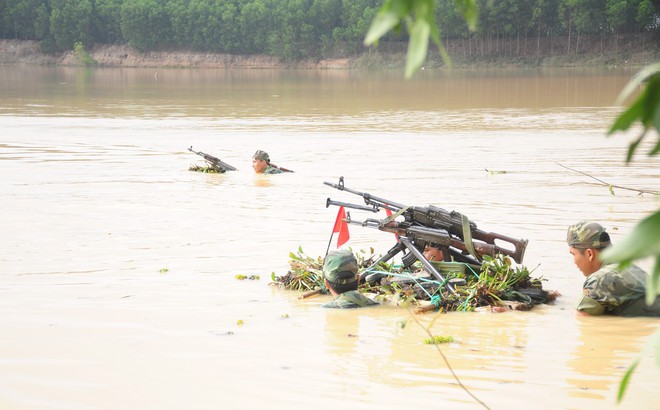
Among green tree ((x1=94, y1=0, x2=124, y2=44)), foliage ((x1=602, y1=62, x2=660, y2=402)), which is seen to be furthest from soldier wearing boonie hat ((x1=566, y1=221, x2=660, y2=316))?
green tree ((x1=94, y1=0, x2=124, y2=44))

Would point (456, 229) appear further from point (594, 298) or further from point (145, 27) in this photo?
point (145, 27)

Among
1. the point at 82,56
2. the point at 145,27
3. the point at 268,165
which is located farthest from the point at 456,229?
the point at 82,56

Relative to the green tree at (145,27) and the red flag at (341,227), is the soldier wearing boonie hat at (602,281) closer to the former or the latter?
the red flag at (341,227)

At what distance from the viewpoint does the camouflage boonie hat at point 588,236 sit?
6172 mm

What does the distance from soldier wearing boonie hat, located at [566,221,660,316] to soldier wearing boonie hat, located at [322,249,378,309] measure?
1625 millimetres

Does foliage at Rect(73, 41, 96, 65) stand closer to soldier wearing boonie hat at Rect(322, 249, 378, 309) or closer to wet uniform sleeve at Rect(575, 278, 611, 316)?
soldier wearing boonie hat at Rect(322, 249, 378, 309)

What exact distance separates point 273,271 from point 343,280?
73.6 inches

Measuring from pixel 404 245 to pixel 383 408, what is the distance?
2618 millimetres

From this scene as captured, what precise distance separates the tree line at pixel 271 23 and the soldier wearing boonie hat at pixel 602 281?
68413 millimetres

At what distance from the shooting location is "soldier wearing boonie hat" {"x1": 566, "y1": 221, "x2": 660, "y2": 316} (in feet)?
20.4

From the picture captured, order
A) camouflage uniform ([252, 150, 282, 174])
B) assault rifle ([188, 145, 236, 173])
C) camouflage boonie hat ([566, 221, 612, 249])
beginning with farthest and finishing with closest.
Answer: assault rifle ([188, 145, 236, 173]), camouflage uniform ([252, 150, 282, 174]), camouflage boonie hat ([566, 221, 612, 249])

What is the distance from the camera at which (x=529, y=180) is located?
49.2ft

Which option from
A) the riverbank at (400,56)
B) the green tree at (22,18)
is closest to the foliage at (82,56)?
the riverbank at (400,56)

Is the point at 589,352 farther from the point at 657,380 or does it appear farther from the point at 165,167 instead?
the point at 165,167
